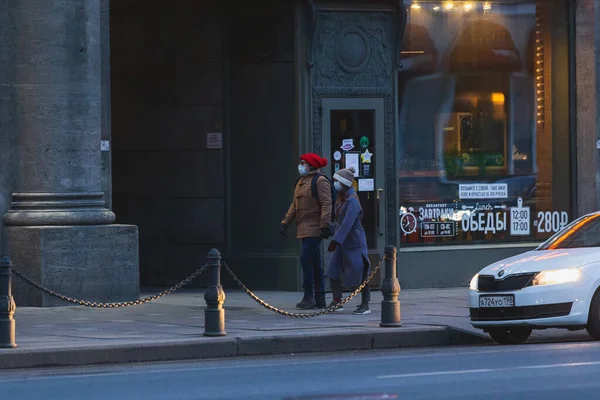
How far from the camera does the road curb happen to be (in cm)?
1241

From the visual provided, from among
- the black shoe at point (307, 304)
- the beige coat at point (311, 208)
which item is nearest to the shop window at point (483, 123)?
the beige coat at point (311, 208)

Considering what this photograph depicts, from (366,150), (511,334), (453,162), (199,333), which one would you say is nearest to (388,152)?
(366,150)

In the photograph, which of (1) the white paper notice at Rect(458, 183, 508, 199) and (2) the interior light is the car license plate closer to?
(1) the white paper notice at Rect(458, 183, 508, 199)

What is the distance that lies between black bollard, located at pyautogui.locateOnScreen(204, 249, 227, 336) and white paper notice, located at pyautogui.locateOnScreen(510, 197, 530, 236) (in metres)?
8.15

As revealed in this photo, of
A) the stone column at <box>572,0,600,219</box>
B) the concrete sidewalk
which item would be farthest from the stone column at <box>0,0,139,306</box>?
the stone column at <box>572,0,600,219</box>

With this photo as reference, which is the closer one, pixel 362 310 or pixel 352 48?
pixel 362 310

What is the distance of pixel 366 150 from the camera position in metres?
19.5

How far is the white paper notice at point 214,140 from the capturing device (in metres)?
19.9

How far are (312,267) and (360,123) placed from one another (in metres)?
3.40

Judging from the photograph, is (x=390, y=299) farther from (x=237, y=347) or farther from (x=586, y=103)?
(x=586, y=103)

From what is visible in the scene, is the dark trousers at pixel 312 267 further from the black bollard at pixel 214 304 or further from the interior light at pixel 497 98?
the interior light at pixel 497 98

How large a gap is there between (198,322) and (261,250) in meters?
4.55

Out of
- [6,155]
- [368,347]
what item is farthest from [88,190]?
[368,347]

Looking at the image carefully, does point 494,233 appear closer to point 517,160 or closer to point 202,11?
point 517,160
